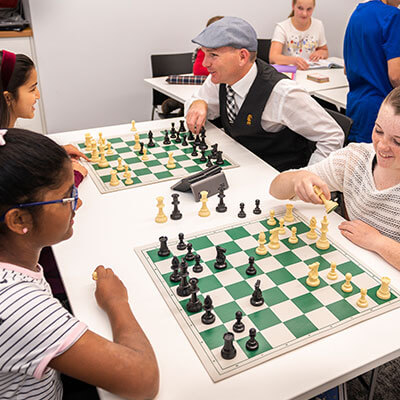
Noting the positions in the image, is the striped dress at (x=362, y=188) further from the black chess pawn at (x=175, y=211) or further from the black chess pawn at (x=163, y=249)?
the black chess pawn at (x=163, y=249)

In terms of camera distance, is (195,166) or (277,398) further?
(195,166)

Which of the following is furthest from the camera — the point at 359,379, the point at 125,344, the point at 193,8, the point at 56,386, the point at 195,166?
the point at 193,8

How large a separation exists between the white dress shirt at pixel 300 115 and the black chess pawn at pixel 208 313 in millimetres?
1257

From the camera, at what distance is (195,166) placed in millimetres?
2076

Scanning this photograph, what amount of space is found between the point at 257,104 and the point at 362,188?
0.80 metres

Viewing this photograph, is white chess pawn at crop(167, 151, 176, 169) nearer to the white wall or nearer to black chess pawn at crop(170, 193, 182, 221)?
black chess pawn at crop(170, 193, 182, 221)

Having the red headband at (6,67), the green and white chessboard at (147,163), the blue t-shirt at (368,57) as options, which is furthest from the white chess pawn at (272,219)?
the blue t-shirt at (368,57)

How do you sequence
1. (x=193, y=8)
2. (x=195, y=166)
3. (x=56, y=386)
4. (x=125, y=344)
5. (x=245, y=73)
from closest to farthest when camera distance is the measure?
1. (x=125, y=344)
2. (x=56, y=386)
3. (x=195, y=166)
4. (x=245, y=73)
5. (x=193, y=8)

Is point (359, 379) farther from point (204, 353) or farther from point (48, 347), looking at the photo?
point (48, 347)

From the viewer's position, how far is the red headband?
1913mm

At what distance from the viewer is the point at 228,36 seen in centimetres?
218

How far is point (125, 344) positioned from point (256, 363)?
1.02ft

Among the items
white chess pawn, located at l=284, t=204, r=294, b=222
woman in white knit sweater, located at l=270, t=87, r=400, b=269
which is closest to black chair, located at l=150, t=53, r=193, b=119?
woman in white knit sweater, located at l=270, t=87, r=400, b=269

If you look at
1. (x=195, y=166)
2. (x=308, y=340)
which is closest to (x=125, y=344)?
(x=308, y=340)
